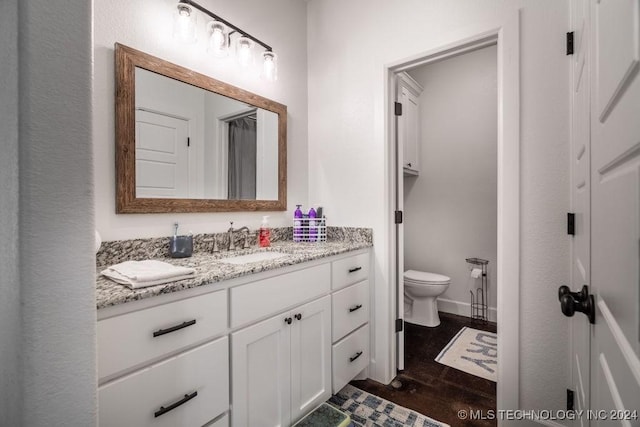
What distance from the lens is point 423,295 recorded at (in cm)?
270

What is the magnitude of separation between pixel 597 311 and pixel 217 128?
1.77 m

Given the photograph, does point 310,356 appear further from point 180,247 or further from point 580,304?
point 580,304

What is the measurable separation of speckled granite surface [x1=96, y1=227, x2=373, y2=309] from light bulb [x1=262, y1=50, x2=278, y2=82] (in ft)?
3.38

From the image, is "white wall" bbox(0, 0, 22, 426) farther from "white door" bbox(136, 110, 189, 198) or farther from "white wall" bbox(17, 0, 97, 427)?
"white door" bbox(136, 110, 189, 198)

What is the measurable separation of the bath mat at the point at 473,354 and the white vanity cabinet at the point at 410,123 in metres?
1.60

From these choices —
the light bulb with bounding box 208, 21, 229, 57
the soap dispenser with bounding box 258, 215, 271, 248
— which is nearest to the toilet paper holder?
the soap dispenser with bounding box 258, 215, 271, 248

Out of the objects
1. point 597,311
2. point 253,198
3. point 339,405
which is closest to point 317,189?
point 253,198

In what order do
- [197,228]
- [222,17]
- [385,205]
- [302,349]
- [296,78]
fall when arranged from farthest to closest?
[296,78], [385,205], [222,17], [197,228], [302,349]

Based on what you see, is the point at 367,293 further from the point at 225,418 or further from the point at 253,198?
the point at 225,418

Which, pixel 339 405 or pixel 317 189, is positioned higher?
pixel 317 189

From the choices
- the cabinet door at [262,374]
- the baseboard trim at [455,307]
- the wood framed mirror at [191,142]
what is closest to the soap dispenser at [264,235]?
the wood framed mirror at [191,142]

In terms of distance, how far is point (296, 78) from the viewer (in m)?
2.22

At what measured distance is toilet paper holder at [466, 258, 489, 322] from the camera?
2.84 metres

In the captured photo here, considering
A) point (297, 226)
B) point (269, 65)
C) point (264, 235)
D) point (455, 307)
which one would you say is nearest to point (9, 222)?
point (264, 235)
